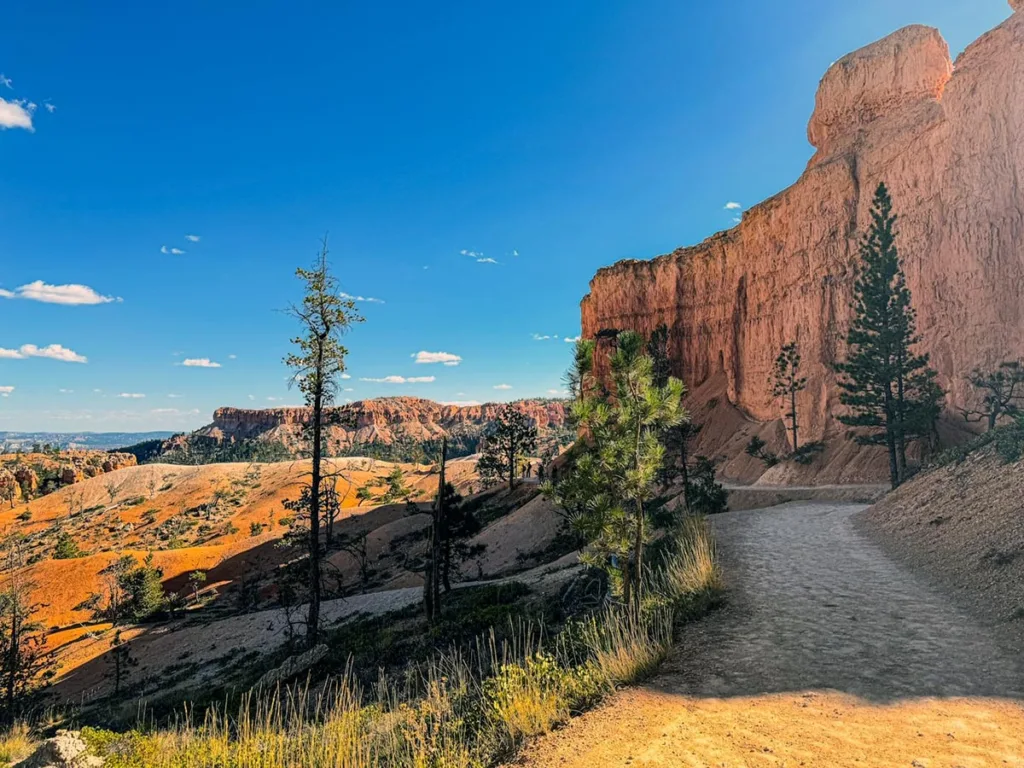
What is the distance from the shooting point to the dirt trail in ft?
14.5

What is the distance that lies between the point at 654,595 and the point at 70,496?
4842 inches

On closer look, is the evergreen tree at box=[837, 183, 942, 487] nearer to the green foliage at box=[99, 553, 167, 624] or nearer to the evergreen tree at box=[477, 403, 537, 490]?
the evergreen tree at box=[477, 403, 537, 490]

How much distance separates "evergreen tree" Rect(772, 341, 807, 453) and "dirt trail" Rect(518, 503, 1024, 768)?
38.2 meters

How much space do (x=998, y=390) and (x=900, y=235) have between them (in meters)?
14.3

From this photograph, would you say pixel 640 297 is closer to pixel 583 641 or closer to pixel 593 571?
pixel 593 571

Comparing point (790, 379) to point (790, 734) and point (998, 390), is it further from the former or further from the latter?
point (790, 734)

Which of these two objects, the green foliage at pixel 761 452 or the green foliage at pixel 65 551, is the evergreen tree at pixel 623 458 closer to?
the green foliage at pixel 761 452

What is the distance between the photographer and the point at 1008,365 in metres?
28.2

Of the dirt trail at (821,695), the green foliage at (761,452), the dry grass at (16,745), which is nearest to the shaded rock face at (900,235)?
Result: the green foliage at (761,452)

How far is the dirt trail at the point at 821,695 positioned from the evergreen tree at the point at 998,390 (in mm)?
27023

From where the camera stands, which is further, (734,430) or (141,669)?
(734,430)

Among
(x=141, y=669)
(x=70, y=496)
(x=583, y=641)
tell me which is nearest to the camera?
(x=583, y=641)

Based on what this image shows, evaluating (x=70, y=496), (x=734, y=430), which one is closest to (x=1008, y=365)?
(x=734, y=430)

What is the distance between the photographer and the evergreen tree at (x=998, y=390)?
2777 centimetres
